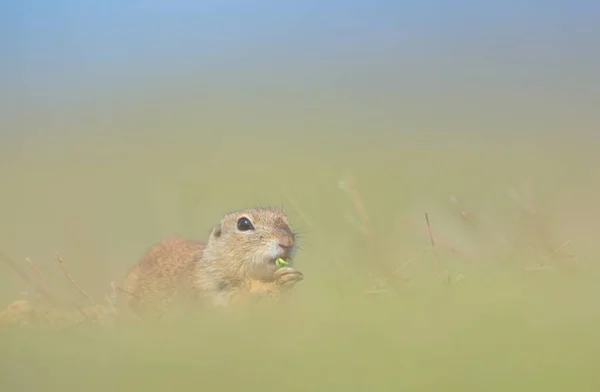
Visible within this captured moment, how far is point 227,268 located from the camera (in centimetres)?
566

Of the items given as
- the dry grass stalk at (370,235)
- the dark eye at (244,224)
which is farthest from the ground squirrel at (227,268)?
the dry grass stalk at (370,235)

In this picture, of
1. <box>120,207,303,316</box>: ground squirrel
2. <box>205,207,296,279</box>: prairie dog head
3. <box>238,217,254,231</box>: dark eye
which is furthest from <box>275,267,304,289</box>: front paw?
<box>238,217,254,231</box>: dark eye

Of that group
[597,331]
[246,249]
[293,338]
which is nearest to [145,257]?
[246,249]

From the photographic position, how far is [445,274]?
13.1 ft

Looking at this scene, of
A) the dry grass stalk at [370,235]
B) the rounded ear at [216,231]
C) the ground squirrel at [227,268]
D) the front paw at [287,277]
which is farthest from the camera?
the rounded ear at [216,231]

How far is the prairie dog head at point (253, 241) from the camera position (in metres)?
5.53

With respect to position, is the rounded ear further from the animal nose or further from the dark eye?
the animal nose

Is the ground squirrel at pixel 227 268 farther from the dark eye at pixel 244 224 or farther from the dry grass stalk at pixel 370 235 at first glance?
the dry grass stalk at pixel 370 235

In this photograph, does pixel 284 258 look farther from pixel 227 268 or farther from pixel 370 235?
pixel 370 235

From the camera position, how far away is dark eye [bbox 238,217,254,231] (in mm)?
5844

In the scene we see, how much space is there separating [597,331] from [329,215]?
7.93 metres

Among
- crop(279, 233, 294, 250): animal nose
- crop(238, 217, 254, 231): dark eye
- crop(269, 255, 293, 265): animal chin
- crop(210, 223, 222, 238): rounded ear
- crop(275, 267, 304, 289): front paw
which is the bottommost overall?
crop(275, 267, 304, 289): front paw

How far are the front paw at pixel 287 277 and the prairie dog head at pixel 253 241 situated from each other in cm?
35

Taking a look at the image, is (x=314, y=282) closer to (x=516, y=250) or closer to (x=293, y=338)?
(x=516, y=250)
